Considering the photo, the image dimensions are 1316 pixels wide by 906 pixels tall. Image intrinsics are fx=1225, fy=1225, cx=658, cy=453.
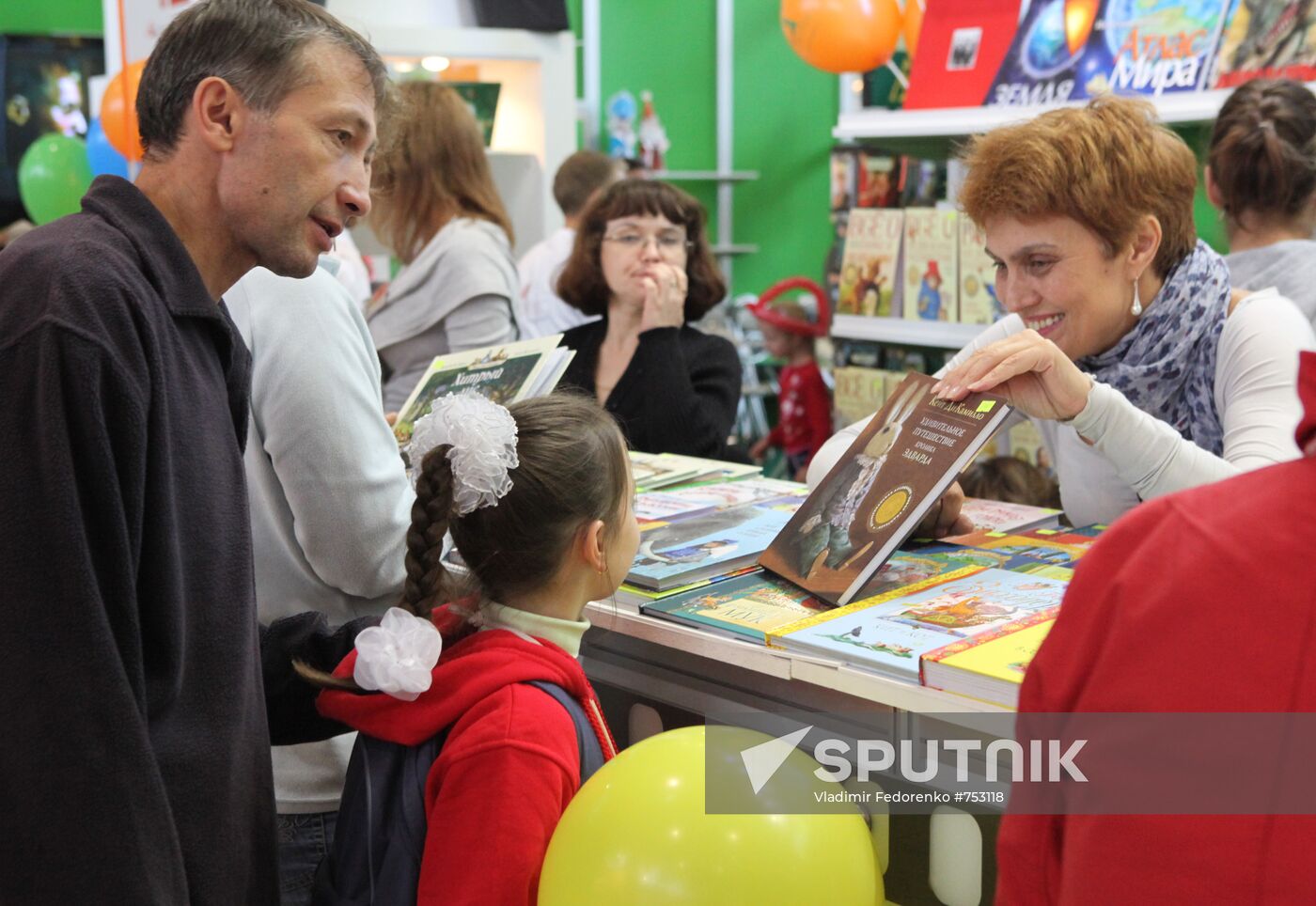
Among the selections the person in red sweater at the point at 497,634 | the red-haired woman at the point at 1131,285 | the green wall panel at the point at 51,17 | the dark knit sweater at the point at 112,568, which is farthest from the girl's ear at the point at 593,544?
the green wall panel at the point at 51,17

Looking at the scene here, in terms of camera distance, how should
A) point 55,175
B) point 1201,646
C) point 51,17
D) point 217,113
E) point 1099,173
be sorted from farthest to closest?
point 51,17 < point 55,175 < point 1099,173 < point 217,113 < point 1201,646

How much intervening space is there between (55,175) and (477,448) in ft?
15.3

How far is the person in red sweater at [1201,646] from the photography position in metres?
0.73

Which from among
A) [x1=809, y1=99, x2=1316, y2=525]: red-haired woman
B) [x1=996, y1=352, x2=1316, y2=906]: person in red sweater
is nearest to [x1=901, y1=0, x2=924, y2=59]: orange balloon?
[x1=809, y1=99, x2=1316, y2=525]: red-haired woman

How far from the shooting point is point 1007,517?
7.22 feet

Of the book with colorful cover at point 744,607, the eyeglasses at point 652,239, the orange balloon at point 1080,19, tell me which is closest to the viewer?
the book with colorful cover at point 744,607

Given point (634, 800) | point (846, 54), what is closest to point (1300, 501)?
point (634, 800)

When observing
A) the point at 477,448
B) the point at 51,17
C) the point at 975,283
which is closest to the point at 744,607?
the point at 477,448

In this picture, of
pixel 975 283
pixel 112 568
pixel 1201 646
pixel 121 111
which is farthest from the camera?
pixel 121 111

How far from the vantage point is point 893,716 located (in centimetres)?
155

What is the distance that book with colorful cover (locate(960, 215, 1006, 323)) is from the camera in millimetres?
3877

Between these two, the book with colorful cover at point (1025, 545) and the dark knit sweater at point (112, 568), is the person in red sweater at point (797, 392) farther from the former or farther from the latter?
the dark knit sweater at point (112, 568)

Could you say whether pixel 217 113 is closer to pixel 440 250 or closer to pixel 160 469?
pixel 160 469

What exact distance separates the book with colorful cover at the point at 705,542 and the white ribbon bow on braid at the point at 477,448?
415mm
